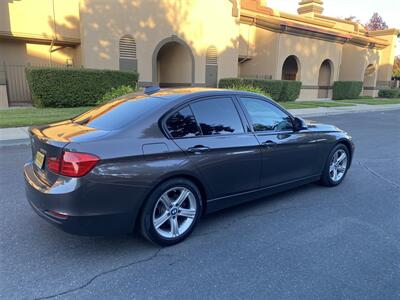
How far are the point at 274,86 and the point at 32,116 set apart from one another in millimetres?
13111

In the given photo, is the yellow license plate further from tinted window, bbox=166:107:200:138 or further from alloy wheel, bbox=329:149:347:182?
alloy wheel, bbox=329:149:347:182

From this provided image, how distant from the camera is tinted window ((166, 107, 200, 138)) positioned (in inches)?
128

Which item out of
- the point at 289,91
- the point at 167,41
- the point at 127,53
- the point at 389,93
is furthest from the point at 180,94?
the point at 389,93

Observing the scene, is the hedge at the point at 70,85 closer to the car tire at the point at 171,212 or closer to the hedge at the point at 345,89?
the car tire at the point at 171,212

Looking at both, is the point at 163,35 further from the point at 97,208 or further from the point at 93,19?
the point at 97,208

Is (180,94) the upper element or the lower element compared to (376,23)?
lower

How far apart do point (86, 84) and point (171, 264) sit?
11960 millimetres

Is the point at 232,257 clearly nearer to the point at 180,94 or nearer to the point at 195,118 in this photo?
the point at 195,118

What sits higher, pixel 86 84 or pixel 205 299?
pixel 86 84

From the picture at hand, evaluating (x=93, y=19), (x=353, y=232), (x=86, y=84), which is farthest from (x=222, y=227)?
(x=93, y=19)

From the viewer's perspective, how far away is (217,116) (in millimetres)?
3635

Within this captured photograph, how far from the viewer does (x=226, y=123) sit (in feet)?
12.1

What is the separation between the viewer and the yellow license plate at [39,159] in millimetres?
3036

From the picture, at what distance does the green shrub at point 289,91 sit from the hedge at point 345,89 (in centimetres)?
583
